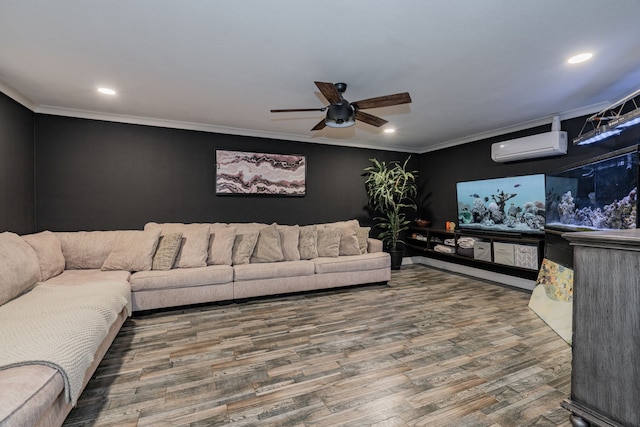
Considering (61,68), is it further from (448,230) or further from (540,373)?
(448,230)

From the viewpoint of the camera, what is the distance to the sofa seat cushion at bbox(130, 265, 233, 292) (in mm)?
3191

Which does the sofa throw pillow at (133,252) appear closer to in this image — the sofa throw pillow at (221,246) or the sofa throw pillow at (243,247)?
the sofa throw pillow at (221,246)

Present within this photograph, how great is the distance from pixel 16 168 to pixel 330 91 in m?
3.60

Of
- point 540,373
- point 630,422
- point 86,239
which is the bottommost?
point 540,373

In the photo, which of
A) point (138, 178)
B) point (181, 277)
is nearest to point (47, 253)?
point (181, 277)

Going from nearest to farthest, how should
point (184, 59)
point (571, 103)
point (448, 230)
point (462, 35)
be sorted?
point (462, 35)
point (184, 59)
point (571, 103)
point (448, 230)

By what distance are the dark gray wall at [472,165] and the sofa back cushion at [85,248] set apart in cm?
545

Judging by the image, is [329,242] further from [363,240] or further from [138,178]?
[138,178]

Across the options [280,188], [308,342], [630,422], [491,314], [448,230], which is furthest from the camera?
[448,230]

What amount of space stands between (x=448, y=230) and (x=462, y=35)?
3860mm

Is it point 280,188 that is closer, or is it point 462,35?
point 462,35

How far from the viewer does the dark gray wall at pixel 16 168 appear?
118 inches

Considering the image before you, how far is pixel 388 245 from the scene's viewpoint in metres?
5.57

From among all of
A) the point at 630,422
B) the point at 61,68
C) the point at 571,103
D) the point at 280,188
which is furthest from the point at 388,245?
the point at 61,68
